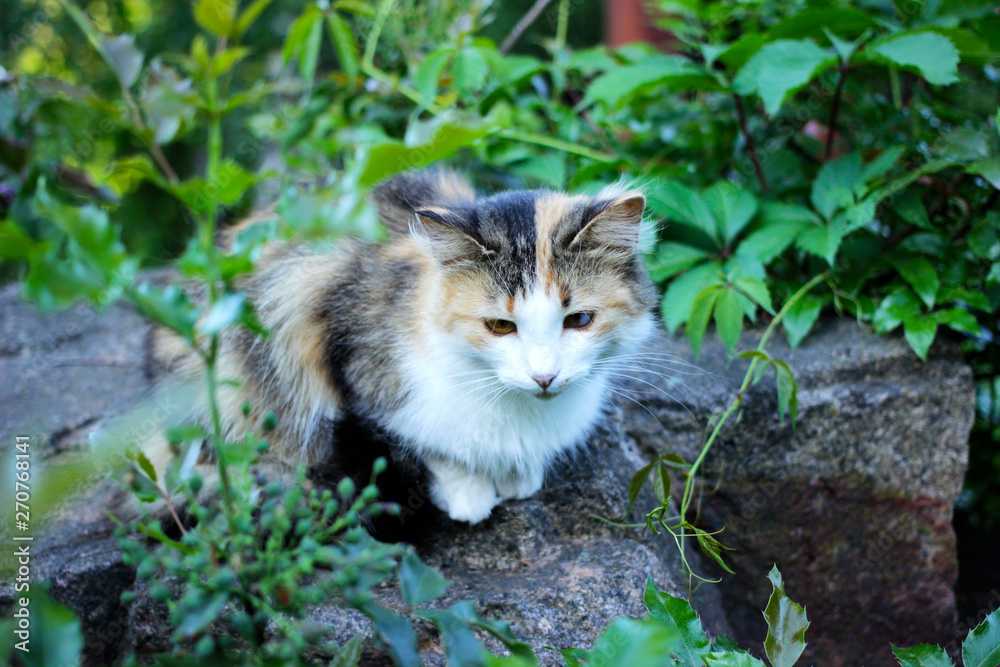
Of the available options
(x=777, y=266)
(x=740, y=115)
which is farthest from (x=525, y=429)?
(x=740, y=115)

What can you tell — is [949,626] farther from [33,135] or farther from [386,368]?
[33,135]

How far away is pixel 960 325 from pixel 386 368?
1709 millimetres

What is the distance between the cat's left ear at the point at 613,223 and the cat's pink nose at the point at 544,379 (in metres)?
0.34

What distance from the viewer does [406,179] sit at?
7.11 ft

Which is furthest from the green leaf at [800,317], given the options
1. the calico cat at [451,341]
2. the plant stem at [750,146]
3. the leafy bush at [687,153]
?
the calico cat at [451,341]

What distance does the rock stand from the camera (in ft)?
6.93

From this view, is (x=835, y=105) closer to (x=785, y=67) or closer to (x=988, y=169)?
(x=785, y=67)

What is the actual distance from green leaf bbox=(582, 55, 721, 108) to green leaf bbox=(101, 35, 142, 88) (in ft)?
5.15

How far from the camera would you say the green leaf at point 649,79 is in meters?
2.22

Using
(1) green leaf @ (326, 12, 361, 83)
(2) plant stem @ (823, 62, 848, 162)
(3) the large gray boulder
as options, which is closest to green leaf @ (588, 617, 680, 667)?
(3) the large gray boulder

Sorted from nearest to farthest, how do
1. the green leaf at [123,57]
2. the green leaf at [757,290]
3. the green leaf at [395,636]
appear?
the green leaf at [395,636]
the green leaf at [123,57]
the green leaf at [757,290]

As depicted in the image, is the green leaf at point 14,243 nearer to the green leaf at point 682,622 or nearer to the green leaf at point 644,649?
the green leaf at point 644,649

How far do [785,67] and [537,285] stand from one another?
1.12 meters

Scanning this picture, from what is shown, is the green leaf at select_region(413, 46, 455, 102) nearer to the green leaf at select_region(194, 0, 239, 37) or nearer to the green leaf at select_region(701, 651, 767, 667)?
the green leaf at select_region(194, 0, 239, 37)
